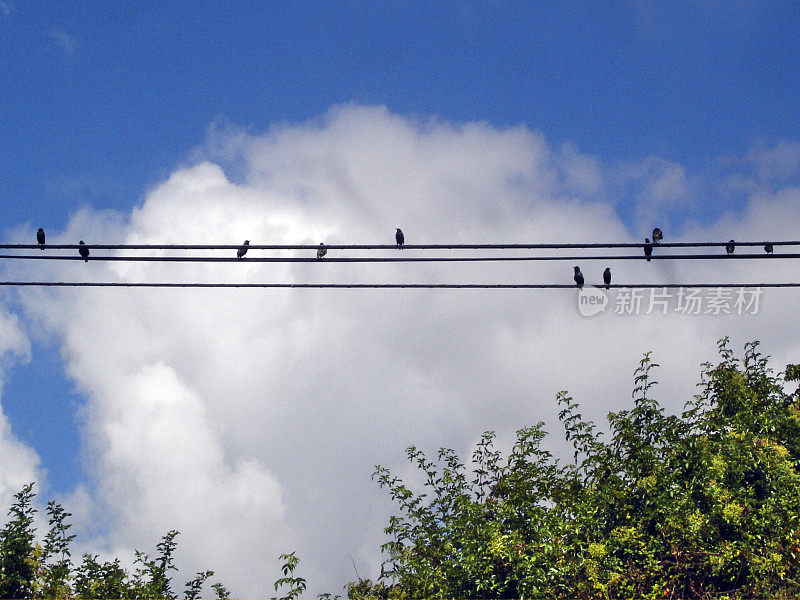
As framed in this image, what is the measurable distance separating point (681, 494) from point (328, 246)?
21.9ft

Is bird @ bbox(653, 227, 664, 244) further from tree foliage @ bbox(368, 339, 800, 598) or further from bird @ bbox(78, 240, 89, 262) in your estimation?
bird @ bbox(78, 240, 89, 262)

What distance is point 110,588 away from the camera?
1173 centimetres

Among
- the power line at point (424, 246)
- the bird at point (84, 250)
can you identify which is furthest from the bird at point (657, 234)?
the bird at point (84, 250)

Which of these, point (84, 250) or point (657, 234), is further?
point (657, 234)

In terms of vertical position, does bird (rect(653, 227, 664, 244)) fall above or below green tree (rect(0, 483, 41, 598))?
above

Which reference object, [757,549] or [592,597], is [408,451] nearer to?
[592,597]

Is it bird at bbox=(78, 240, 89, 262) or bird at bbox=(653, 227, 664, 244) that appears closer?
bird at bbox=(78, 240, 89, 262)

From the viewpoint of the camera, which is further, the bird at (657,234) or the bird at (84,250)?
the bird at (657,234)

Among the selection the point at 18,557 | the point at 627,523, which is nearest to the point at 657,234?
the point at 627,523

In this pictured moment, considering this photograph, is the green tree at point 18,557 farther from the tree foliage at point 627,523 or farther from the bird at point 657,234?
the bird at point 657,234

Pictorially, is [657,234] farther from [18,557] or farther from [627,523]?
[18,557]

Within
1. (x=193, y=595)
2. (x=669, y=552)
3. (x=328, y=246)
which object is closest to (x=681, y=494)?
(x=669, y=552)

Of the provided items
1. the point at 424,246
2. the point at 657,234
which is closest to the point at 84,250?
the point at 424,246

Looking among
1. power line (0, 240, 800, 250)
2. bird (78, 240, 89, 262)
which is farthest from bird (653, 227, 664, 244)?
bird (78, 240, 89, 262)
